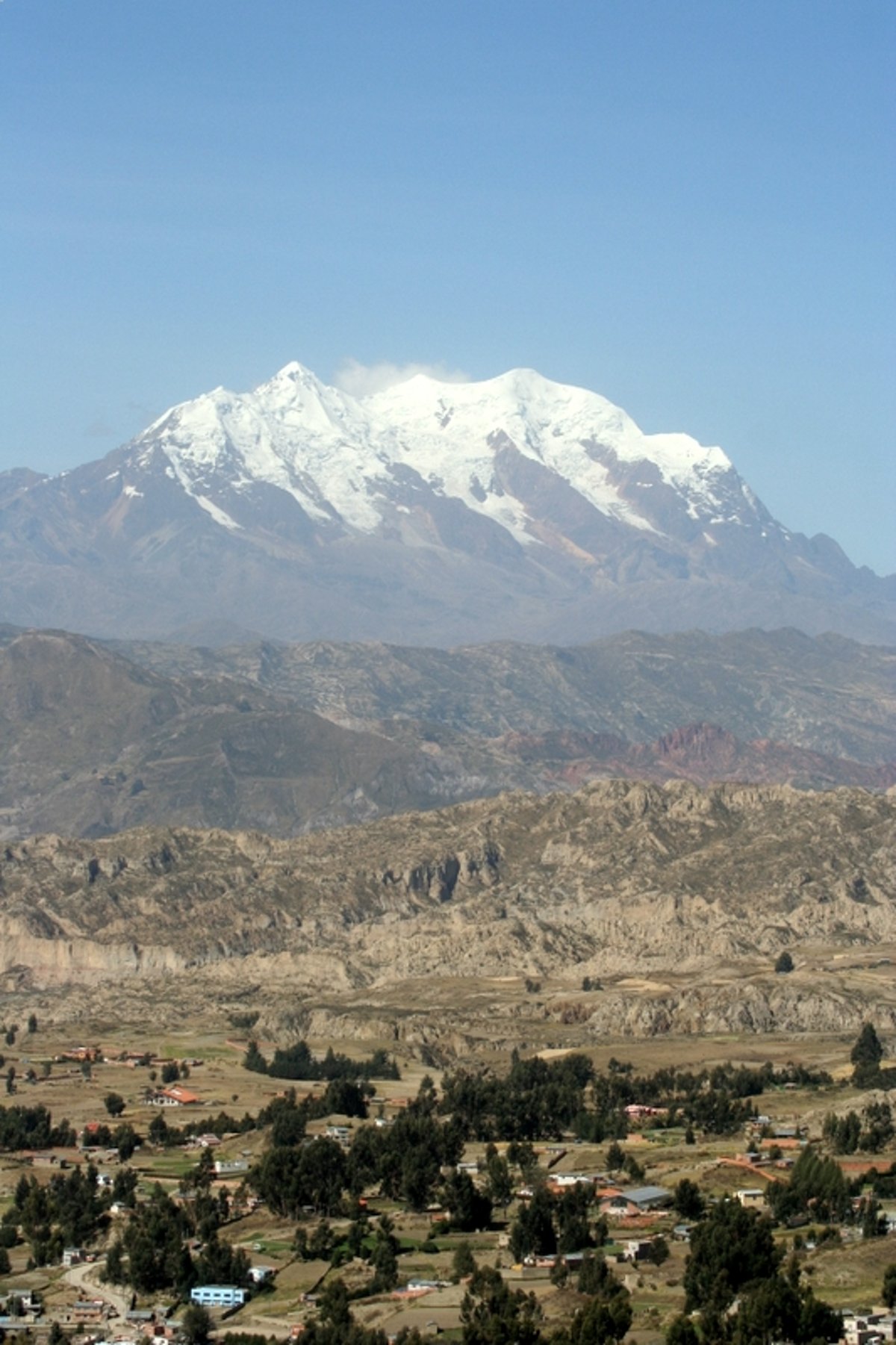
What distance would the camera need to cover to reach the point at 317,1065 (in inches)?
6235

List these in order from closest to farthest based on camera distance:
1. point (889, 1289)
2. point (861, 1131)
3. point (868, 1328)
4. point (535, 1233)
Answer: point (868, 1328) < point (889, 1289) < point (535, 1233) < point (861, 1131)

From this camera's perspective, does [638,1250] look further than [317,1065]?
No

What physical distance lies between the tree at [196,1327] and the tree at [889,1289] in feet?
77.2

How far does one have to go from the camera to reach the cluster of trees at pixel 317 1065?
156m

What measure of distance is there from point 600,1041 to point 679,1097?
27155mm

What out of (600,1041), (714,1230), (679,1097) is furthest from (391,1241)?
(600,1041)

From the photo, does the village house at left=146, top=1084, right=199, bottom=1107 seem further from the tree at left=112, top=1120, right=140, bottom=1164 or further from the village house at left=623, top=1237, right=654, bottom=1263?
the village house at left=623, top=1237, right=654, bottom=1263

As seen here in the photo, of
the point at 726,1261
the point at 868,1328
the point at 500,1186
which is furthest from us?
the point at 500,1186

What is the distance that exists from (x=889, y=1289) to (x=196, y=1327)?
79.0 ft

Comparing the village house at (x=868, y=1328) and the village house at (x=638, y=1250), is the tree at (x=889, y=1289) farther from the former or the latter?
the village house at (x=638, y=1250)

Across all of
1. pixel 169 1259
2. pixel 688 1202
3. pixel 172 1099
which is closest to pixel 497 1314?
pixel 169 1259

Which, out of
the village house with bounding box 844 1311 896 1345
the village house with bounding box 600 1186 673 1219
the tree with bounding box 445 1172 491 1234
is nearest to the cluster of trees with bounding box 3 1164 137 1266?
the tree with bounding box 445 1172 491 1234

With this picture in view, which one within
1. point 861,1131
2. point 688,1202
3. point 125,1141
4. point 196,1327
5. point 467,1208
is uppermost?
point 125,1141

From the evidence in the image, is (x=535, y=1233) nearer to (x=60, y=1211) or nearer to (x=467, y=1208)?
(x=467, y=1208)
